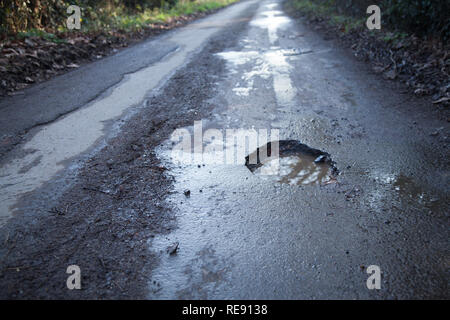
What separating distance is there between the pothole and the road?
74mm

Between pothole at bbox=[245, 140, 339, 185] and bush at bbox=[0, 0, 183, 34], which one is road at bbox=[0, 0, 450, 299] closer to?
pothole at bbox=[245, 140, 339, 185]

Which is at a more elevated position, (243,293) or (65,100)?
(65,100)

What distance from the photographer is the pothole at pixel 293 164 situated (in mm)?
2826

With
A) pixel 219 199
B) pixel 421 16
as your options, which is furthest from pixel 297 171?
pixel 421 16

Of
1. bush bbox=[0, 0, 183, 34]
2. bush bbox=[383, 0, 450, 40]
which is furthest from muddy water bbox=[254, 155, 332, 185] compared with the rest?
bush bbox=[0, 0, 183, 34]

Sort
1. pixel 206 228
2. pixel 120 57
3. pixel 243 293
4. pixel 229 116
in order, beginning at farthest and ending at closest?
pixel 120 57 < pixel 229 116 < pixel 206 228 < pixel 243 293

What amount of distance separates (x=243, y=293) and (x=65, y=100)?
407cm

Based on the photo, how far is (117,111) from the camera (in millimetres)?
4191

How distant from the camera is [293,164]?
3.06 meters

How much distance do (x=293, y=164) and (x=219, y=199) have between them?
0.90 m

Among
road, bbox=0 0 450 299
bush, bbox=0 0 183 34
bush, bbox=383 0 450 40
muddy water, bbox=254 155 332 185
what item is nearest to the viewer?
road, bbox=0 0 450 299

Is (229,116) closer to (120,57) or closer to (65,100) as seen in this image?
(65,100)

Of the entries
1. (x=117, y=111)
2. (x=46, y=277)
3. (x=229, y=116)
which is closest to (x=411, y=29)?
(x=229, y=116)

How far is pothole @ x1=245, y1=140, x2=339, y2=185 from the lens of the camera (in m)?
2.83
